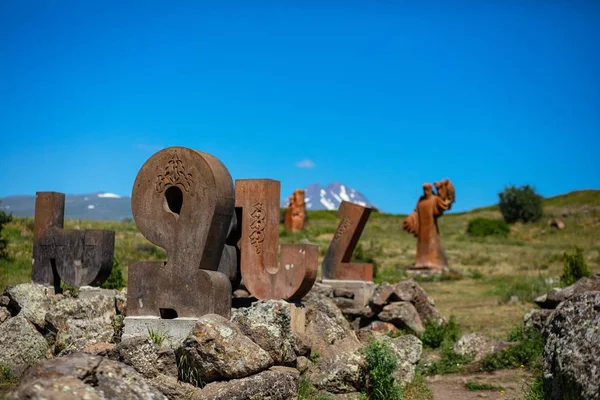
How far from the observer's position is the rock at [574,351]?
206 inches

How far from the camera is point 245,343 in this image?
7250 millimetres

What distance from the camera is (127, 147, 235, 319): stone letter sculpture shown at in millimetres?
8578

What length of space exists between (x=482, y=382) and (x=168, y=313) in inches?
→ 175

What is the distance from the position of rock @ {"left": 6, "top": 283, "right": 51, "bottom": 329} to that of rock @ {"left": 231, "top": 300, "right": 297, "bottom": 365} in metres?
3.29

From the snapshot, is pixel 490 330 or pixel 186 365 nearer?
pixel 186 365

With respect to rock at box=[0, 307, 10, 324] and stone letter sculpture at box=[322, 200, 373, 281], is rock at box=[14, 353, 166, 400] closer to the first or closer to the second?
rock at box=[0, 307, 10, 324]

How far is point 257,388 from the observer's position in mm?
6930

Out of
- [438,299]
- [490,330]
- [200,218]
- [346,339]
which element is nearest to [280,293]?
[346,339]

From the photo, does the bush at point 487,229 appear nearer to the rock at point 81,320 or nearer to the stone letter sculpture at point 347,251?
the stone letter sculpture at point 347,251

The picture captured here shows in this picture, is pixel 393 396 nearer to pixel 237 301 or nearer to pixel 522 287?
pixel 237 301

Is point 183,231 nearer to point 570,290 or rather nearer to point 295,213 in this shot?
point 570,290

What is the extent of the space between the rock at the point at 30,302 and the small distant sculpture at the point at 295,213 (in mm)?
30817

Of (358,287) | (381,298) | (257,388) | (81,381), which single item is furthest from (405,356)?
(358,287)

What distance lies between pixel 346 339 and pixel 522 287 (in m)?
11.7
